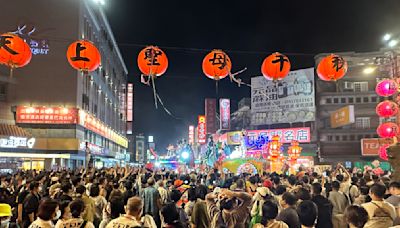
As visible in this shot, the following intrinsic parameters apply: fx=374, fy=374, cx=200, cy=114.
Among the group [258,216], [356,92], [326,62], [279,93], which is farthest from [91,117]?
[258,216]

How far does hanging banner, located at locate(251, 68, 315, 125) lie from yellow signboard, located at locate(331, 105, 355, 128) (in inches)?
327

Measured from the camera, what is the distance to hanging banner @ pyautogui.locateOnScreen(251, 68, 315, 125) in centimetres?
4081

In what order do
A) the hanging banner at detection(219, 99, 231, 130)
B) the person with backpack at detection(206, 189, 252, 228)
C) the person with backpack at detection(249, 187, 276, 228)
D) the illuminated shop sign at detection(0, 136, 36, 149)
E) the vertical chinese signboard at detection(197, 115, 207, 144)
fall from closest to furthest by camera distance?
the person with backpack at detection(206, 189, 252, 228) < the person with backpack at detection(249, 187, 276, 228) < the illuminated shop sign at detection(0, 136, 36, 149) < the hanging banner at detection(219, 99, 231, 130) < the vertical chinese signboard at detection(197, 115, 207, 144)

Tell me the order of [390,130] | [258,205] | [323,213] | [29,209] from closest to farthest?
[323,213], [258,205], [29,209], [390,130]

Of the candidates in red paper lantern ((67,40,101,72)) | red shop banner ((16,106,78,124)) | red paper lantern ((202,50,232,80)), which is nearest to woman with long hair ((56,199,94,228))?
red paper lantern ((67,40,101,72))

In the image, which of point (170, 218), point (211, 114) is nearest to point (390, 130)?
point (170, 218)

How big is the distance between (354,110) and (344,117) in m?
9.35

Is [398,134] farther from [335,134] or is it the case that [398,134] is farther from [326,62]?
[335,134]

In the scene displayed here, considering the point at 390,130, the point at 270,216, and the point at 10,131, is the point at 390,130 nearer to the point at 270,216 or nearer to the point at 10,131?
the point at 270,216

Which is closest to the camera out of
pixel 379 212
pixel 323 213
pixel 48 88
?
pixel 379 212

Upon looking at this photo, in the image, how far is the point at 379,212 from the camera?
5379 mm

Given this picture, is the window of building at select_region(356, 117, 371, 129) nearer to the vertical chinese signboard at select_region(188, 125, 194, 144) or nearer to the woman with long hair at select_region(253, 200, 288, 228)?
the vertical chinese signboard at select_region(188, 125, 194, 144)

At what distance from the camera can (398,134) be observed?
55.4 ft

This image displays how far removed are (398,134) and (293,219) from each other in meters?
14.1
